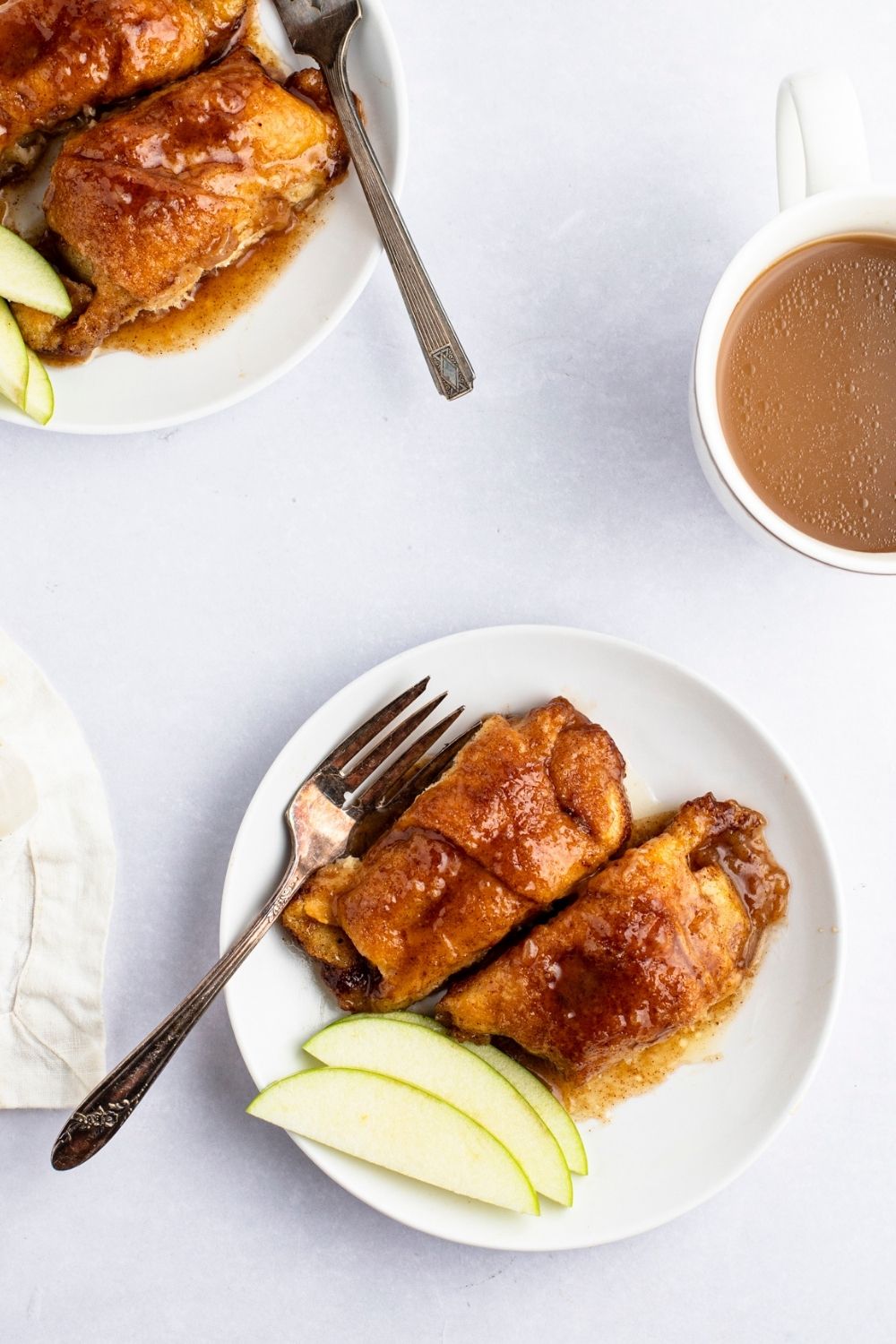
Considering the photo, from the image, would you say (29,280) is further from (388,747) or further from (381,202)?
(388,747)

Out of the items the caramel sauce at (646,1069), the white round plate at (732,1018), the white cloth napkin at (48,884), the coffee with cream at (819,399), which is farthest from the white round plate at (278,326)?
the caramel sauce at (646,1069)

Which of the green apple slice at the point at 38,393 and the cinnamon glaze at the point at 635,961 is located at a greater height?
the green apple slice at the point at 38,393

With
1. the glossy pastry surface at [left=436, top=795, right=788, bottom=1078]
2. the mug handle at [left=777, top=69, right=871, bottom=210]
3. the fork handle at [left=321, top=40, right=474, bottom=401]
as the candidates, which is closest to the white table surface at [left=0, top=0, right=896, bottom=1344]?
the fork handle at [left=321, top=40, right=474, bottom=401]

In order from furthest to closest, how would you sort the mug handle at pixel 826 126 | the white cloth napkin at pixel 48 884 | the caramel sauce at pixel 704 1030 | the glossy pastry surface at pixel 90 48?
1. the white cloth napkin at pixel 48 884
2. the caramel sauce at pixel 704 1030
3. the glossy pastry surface at pixel 90 48
4. the mug handle at pixel 826 126

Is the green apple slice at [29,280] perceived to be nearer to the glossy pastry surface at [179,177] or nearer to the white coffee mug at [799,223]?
the glossy pastry surface at [179,177]

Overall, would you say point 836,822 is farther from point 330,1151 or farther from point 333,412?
point 333,412

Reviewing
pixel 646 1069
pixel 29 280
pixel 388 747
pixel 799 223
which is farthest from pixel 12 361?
pixel 646 1069

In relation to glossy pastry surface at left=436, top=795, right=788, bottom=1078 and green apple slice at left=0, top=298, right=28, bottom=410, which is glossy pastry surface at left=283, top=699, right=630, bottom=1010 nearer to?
glossy pastry surface at left=436, top=795, right=788, bottom=1078
